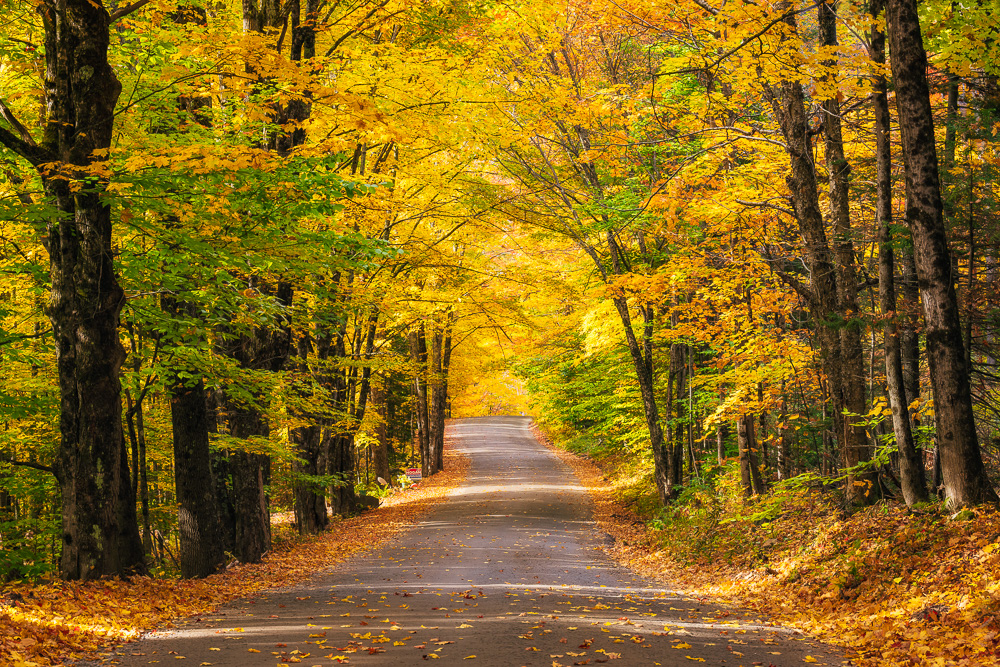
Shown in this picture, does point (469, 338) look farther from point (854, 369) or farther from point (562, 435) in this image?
point (854, 369)

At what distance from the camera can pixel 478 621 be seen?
839 cm

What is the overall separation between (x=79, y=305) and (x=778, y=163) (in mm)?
11532

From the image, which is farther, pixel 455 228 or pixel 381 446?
pixel 381 446

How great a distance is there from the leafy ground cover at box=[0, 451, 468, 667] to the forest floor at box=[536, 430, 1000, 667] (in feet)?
21.7

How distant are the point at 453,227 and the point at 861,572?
1433 cm

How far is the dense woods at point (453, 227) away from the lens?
360 inches

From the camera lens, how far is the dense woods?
9148 mm

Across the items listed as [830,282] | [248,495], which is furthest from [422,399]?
[830,282]

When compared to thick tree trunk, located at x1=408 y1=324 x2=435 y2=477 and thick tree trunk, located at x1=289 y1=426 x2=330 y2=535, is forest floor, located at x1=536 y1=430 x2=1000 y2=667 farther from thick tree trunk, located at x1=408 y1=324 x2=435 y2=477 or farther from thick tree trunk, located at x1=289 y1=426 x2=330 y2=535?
thick tree trunk, located at x1=408 y1=324 x2=435 y2=477

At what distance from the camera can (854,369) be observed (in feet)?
36.1

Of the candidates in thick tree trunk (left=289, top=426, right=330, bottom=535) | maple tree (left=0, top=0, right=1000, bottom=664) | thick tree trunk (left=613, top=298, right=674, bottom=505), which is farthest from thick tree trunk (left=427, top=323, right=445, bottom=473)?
thick tree trunk (left=613, top=298, right=674, bottom=505)

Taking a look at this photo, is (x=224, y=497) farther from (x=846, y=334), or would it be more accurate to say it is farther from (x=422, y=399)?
(x=422, y=399)

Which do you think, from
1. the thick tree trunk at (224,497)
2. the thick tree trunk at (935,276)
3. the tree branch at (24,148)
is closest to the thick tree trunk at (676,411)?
the thick tree trunk at (935,276)

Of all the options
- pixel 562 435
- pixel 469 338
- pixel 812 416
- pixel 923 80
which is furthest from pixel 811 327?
pixel 562 435
